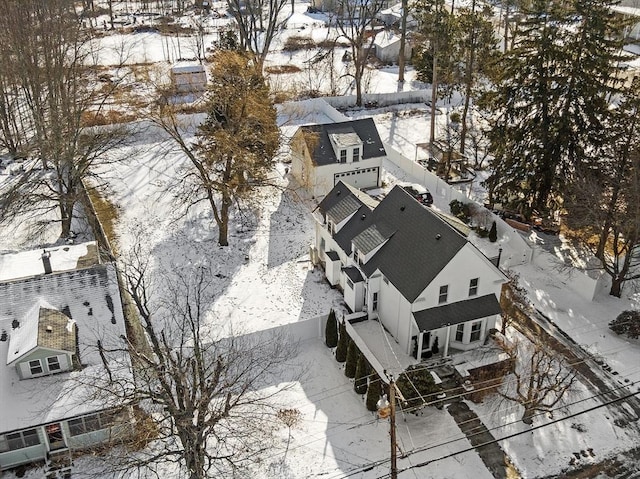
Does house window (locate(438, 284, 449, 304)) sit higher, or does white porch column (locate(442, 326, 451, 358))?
house window (locate(438, 284, 449, 304))

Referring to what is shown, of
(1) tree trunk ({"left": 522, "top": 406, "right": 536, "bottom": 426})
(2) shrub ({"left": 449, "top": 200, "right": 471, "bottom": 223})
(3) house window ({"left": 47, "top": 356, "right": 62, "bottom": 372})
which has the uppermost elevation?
(3) house window ({"left": 47, "top": 356, "right": 62, "bottom": 372})

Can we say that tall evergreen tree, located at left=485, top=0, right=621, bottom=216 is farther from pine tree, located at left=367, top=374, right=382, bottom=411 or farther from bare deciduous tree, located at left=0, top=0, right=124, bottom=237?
bare deciduous tree, located at left=0, top=0, right=124, bottom=237

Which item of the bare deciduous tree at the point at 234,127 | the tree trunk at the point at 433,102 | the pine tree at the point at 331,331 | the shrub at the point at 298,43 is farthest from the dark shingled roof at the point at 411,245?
the shrub at the point at 298,43

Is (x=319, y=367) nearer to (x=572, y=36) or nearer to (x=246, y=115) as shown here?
(x=246, y=115)

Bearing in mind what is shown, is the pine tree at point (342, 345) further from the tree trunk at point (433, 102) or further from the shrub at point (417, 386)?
the tree trunk at point (433, 102)

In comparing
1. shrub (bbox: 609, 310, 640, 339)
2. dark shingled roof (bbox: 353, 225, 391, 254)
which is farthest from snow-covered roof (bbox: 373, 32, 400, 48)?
shrub (bbox: 609, 310, 640, 339)

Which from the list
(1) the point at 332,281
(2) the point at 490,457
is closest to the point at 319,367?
(1) the point at 332,281

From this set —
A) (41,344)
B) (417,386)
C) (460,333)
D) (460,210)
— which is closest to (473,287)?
(460,333)
